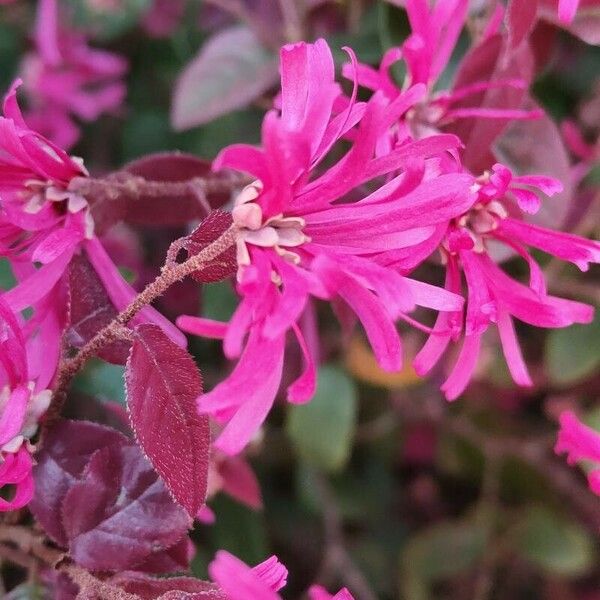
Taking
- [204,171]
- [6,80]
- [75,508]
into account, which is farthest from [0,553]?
[6,80]

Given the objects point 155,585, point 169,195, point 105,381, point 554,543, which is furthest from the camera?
point 554,543

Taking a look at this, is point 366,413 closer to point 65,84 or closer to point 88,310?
point 65,84

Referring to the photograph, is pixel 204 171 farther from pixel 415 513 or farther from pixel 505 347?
pixel 415 513

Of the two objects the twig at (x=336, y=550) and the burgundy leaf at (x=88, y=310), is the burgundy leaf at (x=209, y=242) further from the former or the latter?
the twig at (x=336, y=550)

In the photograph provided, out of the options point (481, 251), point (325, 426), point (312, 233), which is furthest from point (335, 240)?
point (325, 426)

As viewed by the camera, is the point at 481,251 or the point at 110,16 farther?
the point at 110,16

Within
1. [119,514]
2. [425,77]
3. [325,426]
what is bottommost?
[325,426]
